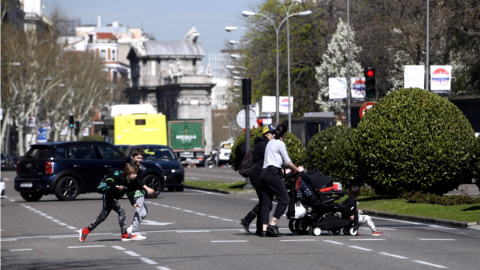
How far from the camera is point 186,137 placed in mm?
98000

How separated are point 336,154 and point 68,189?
779cm

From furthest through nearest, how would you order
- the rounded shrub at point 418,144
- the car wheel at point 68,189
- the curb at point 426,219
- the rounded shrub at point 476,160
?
the car wheel at point 68,189, the rounded shrub at point 418,144, the rounded shrub at point 476,160, the curb at point 426,219

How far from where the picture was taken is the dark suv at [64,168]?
3409cm

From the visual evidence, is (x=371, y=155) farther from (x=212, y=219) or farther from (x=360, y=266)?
(x=360, y=266)

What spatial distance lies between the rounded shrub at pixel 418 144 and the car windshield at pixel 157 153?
14153mm

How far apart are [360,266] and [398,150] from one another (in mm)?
13362

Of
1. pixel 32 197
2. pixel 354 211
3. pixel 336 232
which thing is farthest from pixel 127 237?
pixel 32 197

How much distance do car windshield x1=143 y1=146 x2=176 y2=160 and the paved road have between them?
15287 mm

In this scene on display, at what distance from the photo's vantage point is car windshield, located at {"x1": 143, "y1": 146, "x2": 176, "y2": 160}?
41.3m

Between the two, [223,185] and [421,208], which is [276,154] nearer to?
[421,208]

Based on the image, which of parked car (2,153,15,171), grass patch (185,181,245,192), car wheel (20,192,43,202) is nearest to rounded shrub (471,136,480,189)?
car wheel (20,192,43,202)

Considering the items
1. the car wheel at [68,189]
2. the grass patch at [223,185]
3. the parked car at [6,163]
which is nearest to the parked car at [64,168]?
the car wheel at [68,189]

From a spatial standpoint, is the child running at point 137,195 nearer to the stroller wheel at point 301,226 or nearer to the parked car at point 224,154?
the stroller wheel at point 301,226

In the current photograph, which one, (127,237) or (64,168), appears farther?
(64,168)
